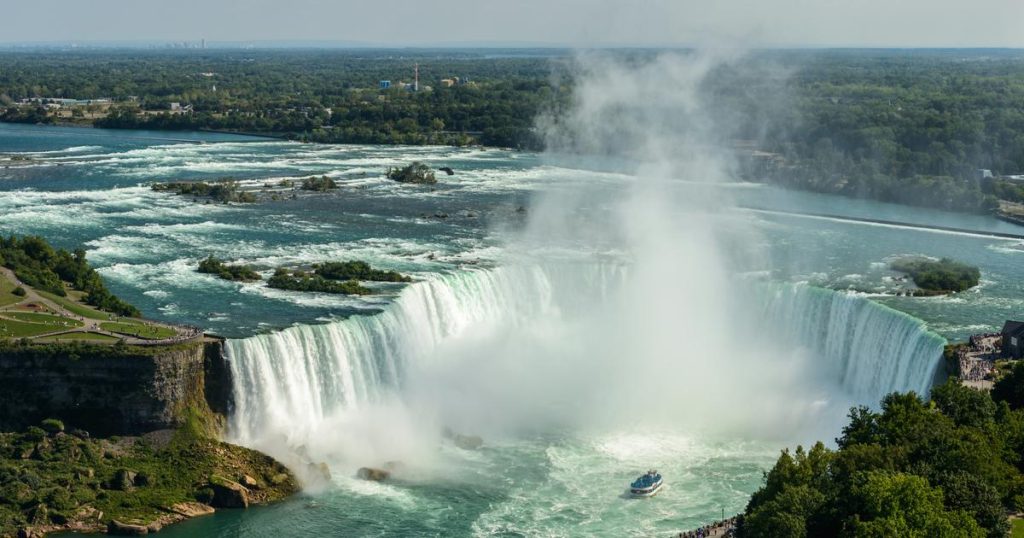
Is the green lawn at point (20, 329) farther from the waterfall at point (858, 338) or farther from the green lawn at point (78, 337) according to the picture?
the waterfall at point (858, 338)

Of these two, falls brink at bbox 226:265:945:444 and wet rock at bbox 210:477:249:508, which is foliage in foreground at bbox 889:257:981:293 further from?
wet rock at bbox 210:477:249:508

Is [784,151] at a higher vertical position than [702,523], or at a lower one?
higher

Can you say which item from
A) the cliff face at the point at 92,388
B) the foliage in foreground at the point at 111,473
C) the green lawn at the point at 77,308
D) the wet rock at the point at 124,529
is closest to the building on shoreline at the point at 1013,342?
A: the foliage in foreground at the point at 111,473

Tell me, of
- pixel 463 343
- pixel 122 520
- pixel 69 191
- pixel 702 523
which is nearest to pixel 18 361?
pixel 122 520

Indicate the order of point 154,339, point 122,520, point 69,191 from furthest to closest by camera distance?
1. point 69,191
2. point 154,339
3. point 122,520

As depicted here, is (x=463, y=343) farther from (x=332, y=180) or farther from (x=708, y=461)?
(x=332, y=180)

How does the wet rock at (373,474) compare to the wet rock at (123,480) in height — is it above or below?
below

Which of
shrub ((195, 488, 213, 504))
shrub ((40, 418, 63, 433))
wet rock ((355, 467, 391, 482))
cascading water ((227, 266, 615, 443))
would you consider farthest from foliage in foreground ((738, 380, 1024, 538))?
shrub ((40, 418, 63, 433))
